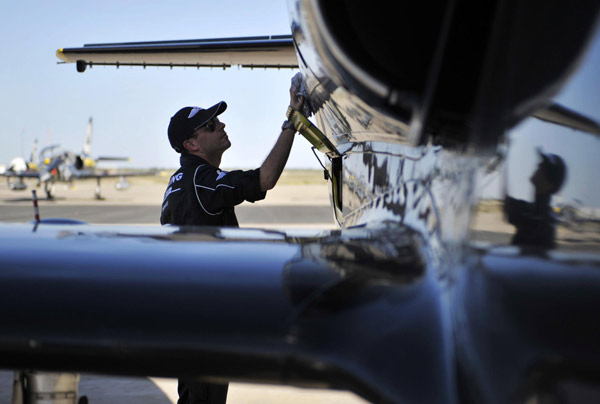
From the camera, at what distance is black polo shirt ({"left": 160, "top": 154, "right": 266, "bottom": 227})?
3.13 meters

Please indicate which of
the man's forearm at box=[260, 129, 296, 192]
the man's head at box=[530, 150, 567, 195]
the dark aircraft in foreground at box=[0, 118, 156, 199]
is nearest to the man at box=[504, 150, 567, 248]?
the man's head at box=[530, 150, 567, 195]

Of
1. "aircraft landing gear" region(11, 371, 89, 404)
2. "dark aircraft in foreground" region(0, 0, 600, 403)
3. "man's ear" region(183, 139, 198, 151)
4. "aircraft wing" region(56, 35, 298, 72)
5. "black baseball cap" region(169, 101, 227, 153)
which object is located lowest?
"aircraft landing gear" region(11, 371, 89, 404)

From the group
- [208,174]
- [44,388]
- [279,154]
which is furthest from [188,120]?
[44,388]

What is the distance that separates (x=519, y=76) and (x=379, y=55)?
1.17ft

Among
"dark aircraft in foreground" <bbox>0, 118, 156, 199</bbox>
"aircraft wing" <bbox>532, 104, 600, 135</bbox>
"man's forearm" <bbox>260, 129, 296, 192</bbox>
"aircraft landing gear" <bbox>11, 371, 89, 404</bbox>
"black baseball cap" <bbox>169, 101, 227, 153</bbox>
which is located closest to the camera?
"aircraft wing" <bbox>532, 104, 600, 135</bbox>

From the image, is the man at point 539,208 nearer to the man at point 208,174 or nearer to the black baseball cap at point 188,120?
the man at point 208,174

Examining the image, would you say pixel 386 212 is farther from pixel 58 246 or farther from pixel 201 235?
pixel 58 246

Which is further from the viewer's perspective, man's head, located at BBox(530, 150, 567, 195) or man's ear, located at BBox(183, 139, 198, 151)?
man's ear, located at BBox(183, 139, 198, 151)

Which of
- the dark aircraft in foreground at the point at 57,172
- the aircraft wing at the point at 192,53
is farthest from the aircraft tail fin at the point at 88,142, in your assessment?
the aircraft wing at the point at 192,53

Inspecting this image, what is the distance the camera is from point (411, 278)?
4.08ft

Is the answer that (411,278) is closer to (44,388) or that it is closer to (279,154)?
(44,388)

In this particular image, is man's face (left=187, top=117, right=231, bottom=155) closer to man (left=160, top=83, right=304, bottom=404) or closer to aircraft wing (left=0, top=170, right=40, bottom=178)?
man (left=160, top=83, right=304, bottom=404)

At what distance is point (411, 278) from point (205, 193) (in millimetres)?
2109

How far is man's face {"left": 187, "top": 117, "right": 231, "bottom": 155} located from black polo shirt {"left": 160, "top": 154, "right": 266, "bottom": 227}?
0.09m
